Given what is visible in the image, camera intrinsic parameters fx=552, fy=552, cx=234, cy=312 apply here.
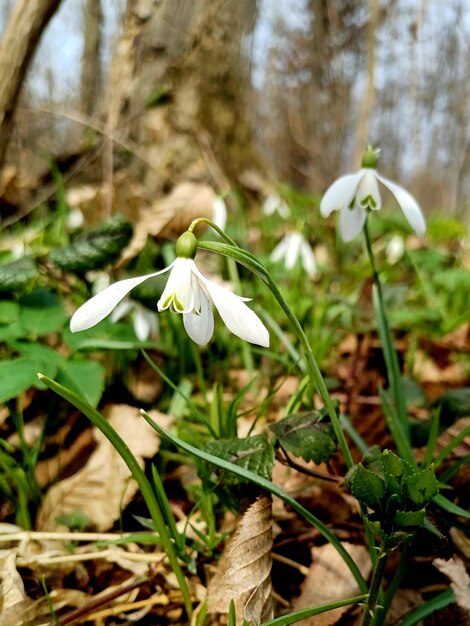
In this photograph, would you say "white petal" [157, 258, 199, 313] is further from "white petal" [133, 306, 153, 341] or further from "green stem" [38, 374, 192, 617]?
"white petal" [133, 306, 153, 341]

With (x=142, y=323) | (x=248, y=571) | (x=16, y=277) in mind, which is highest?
(x=16, y=277)

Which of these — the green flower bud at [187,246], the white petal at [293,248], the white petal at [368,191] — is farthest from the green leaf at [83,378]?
the white petal at [293,248]

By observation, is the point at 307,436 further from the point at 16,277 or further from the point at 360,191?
the point at 16,277

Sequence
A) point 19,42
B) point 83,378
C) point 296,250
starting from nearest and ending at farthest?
point 83,378 → point 19,42 → point 296,250

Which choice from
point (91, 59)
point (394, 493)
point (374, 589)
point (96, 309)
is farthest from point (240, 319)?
point (91, 59)

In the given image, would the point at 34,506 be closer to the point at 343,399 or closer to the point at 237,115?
the point at 343,399

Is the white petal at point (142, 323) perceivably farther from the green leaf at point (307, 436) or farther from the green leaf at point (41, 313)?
the green leaf at point (307, 436)
